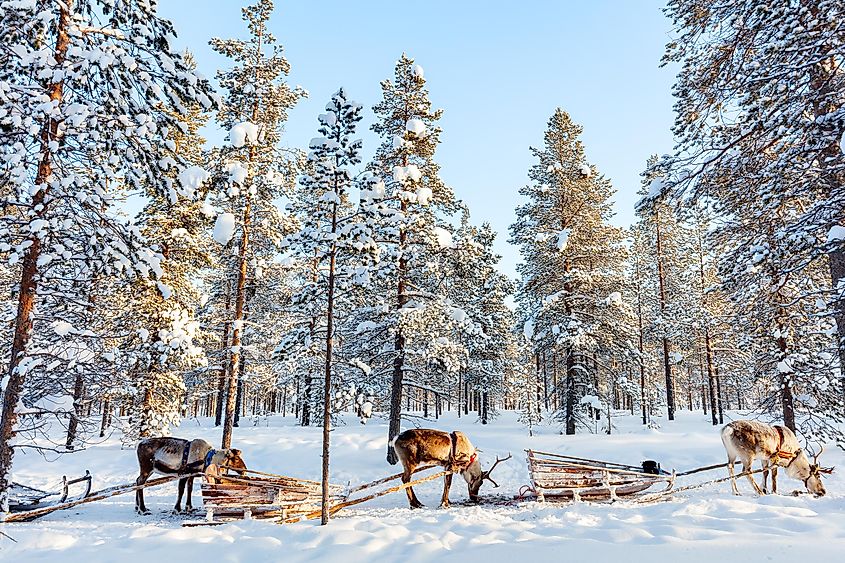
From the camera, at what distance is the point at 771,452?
11125 mm

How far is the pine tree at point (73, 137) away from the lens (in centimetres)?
746

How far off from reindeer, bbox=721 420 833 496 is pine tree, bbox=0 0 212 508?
13744mm

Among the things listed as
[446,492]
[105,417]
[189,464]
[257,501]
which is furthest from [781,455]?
[105,417]

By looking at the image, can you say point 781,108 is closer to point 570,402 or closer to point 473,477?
point 473,477

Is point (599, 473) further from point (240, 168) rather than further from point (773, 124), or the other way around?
point (240, 168)

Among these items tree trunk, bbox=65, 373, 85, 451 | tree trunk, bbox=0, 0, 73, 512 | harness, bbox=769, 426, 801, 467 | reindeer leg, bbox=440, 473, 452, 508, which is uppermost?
tree trunk, bbox=0, 0, 73, 512

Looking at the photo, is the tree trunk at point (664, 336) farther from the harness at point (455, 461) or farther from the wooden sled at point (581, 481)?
the harness at point (455, 461)

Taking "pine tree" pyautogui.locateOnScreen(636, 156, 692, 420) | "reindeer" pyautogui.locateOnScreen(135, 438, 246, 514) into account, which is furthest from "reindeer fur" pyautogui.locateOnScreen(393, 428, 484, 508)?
"pine tree" pyautogui.locateOnScreen(636, 156, 692, 420)

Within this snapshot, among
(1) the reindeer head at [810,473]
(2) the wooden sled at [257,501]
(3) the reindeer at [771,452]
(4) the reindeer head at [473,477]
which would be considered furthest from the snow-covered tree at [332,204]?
(1) the reindeer head at [810,473]

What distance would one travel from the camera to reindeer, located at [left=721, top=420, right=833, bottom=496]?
1109 cm

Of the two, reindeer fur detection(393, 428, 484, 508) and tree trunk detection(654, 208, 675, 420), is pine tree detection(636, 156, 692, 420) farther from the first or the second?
reindeer fur detection(393, 428, 484, 508)

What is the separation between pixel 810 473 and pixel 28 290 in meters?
17.2

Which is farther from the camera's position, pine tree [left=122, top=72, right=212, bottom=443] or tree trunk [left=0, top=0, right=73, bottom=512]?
pine tree [left=122, top=72, right=212, bottom=443]

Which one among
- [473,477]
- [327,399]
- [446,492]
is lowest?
[446,492]
